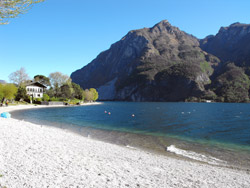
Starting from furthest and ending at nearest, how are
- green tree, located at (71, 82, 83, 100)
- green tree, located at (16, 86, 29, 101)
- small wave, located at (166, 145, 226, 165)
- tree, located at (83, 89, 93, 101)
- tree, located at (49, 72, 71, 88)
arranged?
tree, located at (83, 89, 93, 101), green tree, located at (71, 82, 83, 100), tree, located at (49, 72, 71, 88), green tree, located at (16, 86, 29, 101), small wave, located at (166, 145, 226, 165)

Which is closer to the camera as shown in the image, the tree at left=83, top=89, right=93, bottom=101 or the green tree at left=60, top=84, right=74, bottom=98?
the green tree at left=60, top=84, right=74, bottom=98

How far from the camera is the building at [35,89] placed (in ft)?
300

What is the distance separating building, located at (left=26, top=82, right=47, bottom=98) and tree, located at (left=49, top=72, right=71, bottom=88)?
6251 mm

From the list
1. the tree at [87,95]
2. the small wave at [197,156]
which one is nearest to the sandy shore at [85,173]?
the small wave at [197,156]

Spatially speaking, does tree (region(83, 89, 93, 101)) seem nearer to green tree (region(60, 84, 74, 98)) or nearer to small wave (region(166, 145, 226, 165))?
green tree (region(60, 84, 74, 98))

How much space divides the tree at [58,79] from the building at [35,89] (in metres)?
6.25

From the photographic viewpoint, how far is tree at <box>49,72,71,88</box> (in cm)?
10097

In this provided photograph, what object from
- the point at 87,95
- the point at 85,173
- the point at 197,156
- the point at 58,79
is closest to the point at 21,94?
the point at 58,79

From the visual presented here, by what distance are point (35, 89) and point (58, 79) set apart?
13.4 m

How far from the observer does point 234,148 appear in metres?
17.4

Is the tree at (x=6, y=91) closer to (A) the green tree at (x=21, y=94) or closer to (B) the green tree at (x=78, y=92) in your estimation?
(A) the green tree at (x=21, y=94)

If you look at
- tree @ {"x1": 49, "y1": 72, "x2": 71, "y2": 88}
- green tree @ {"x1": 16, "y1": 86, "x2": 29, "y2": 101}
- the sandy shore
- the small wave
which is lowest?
the small wave

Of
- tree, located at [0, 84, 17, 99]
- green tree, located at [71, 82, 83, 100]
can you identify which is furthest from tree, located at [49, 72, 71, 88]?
tree, located at [0, 84, 17, 99]

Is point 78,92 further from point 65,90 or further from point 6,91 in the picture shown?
point 6,91
